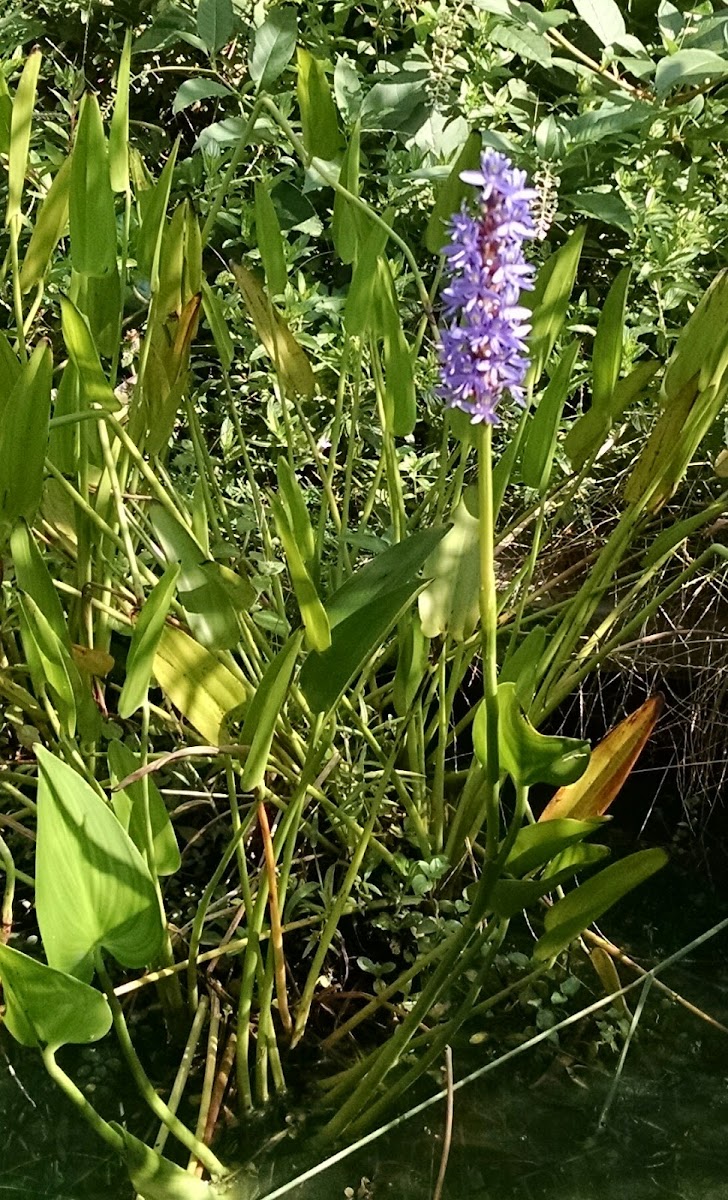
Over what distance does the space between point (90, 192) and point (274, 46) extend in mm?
284

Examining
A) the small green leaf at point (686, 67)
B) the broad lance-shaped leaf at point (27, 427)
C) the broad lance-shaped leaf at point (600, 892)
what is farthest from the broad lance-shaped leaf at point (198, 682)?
the small green leaf at point (686, 67)

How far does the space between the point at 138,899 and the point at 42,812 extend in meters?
0.07

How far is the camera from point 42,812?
1.64 feet

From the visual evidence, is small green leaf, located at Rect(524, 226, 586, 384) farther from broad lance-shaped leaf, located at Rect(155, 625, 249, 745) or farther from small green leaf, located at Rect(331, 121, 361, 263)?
broad lance-shaped leaf, located at Rect(155, 625, 249, 745)

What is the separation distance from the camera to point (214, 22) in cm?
100

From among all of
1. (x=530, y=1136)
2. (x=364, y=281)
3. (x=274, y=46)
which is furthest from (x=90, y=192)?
(x=530, y=1136)

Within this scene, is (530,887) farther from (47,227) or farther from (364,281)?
(47,227)

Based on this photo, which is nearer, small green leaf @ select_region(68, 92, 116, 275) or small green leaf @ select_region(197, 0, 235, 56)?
small green leaf @ select_region(68, 92, 116, 275)

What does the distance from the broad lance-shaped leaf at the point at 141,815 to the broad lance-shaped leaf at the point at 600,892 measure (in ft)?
0.73

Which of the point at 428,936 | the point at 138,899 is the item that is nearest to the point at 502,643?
the point at 428,936

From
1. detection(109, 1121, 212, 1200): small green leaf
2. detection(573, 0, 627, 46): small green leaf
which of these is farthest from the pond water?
detection(573, 0, 627, 46): small green leaf

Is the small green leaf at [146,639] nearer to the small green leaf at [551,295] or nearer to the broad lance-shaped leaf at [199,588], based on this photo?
the broad lance-shaped leaf at [199,588]

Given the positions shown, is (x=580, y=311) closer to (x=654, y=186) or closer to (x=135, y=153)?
(x=654, y=186)

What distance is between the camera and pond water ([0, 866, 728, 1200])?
740 millimetres
